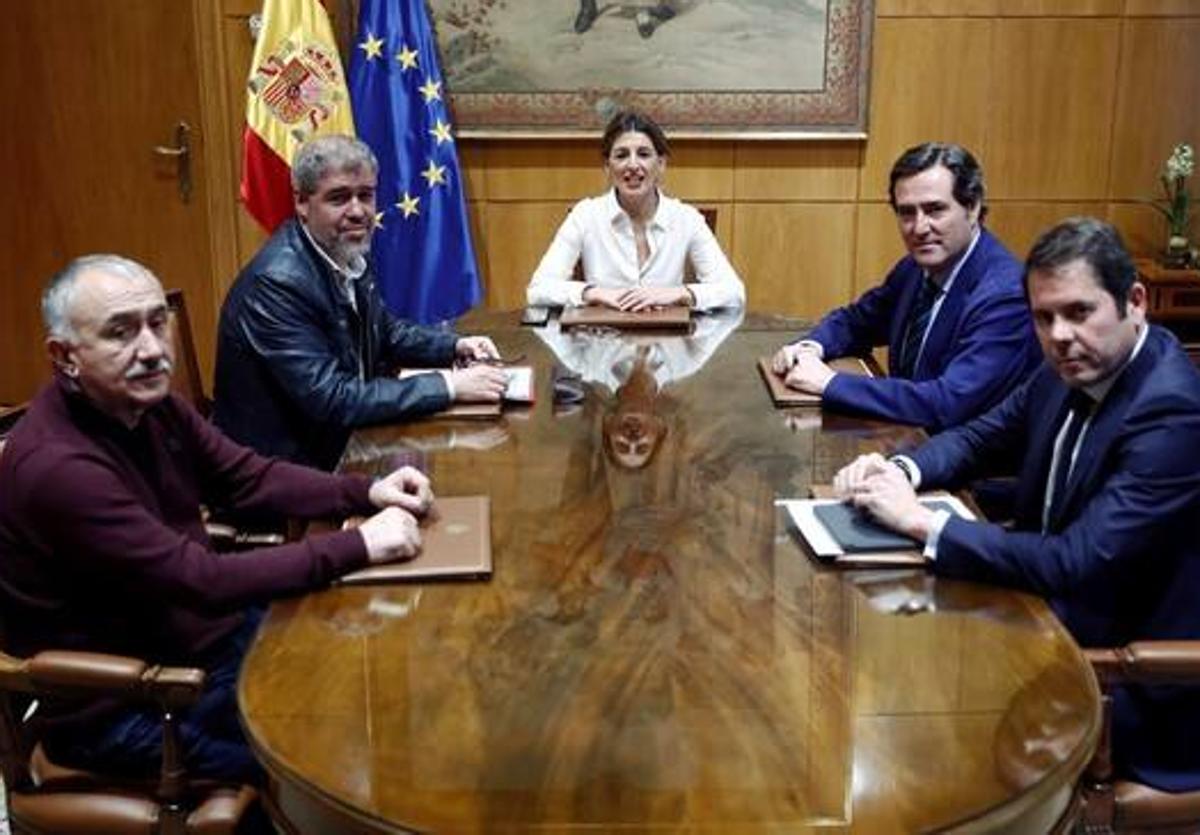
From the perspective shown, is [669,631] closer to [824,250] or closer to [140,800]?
[140,800]

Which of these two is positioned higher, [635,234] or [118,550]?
[635,234]

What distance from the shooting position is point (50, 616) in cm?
201

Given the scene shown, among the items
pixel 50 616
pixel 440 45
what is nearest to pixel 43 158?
pixel 440 45

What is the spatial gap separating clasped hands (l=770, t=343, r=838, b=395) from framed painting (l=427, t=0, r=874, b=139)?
2261 mm

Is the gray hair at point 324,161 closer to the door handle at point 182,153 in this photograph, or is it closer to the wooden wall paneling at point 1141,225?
→ the door handle at point 182,153

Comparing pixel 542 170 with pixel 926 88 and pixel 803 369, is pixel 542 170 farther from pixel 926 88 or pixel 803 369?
pixel 803 369

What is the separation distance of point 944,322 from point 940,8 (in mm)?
2494

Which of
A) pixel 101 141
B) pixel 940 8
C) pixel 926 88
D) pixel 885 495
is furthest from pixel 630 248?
pixel 101 141

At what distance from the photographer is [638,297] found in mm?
3850

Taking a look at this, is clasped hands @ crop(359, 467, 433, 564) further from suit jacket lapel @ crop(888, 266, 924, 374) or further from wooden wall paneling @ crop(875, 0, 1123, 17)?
wooden wall paneling @ crop(875, 0, 1123, 17)

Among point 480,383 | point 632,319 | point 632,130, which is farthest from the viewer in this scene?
point 632,130

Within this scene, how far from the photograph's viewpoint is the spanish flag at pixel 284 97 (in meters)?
4.81

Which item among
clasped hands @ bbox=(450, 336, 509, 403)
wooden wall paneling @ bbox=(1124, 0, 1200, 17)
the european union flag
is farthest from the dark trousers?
wooden wall paneling @ bbox=(1124, 0, 1200, 17)

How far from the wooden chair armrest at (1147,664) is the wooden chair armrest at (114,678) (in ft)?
3.99
